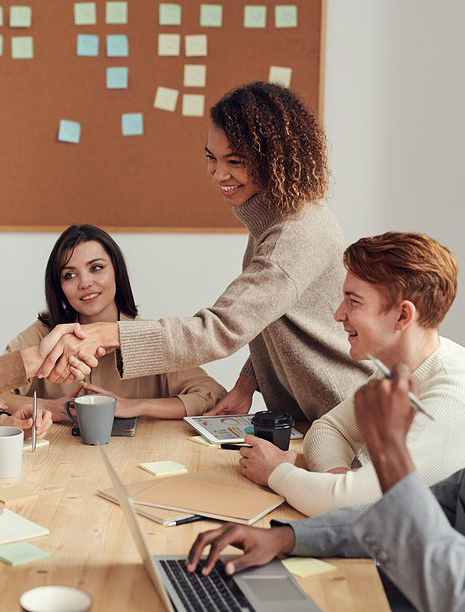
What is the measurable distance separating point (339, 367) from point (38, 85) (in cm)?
193

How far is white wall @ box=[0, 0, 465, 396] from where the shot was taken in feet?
10.4

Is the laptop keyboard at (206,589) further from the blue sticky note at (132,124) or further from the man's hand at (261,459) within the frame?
the blue sticky note at (132,124)

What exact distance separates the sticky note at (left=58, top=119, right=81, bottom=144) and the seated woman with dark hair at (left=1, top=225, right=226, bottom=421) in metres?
0.90

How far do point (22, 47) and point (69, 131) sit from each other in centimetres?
37

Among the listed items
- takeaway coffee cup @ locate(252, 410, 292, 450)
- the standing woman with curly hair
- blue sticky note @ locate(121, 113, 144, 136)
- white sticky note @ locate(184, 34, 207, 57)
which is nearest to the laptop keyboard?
takeaway coffee cup @ locate(252, 410, 292, 450)

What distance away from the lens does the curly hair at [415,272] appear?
1.49m

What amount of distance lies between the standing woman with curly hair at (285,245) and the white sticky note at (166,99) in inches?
49.9

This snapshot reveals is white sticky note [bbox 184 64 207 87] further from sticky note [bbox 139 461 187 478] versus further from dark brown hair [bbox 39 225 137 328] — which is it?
sticky note [bbox 139 461 187 478]

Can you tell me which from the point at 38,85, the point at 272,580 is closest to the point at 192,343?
the point at 272,580

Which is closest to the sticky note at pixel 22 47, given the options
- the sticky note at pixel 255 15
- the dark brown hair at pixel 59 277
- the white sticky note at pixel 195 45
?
the white sticky note at pixel 195 45

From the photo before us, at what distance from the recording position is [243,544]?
3.76ft

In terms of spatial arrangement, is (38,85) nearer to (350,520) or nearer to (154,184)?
(154,184)

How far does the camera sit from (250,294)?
176 cm

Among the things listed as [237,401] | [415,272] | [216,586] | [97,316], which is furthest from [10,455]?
[97,316]
